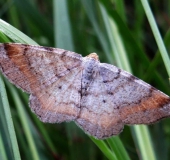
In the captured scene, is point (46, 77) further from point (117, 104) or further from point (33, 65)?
point (117, 104)

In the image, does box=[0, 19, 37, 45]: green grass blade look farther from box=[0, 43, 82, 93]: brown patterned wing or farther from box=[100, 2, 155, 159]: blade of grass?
box=[100, 2, 155, 159]: blade of grass

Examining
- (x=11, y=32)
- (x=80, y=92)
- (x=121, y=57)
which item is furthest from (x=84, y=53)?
(x=11, y=32)

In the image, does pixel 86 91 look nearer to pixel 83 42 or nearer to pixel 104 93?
pixel 104 93

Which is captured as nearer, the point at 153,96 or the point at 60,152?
the point at 153,96

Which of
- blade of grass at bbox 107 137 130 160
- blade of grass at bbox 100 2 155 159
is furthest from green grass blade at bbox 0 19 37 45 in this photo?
blade of grass at bbox 100 2 155 159

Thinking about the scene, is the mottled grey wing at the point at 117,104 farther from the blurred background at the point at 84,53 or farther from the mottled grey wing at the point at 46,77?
the blurred background at the point at 84,53

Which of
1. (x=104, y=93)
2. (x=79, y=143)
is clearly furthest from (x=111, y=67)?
(x=79, y=143)

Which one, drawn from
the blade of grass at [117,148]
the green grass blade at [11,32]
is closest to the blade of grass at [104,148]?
the blade of grass at [117,148]
